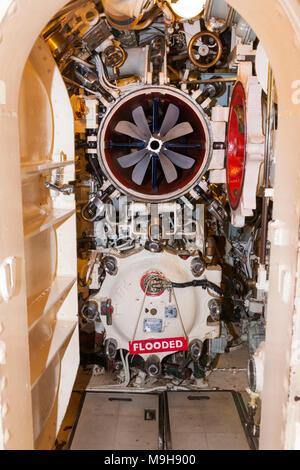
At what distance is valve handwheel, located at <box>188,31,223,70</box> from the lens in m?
4.59

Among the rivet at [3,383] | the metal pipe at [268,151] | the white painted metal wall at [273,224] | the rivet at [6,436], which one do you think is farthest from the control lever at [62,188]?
the rivet at [6,436]

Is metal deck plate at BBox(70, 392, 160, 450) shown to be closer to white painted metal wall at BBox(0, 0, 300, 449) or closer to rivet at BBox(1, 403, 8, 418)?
white painted metal wall at BBox(0, 0, 300, 449)

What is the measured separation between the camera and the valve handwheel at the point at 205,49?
4586 millimetres

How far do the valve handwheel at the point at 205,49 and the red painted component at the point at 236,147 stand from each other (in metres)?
0.54

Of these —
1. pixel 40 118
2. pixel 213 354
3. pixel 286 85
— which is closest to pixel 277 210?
pixel 286 85

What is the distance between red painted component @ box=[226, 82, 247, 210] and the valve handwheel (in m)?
0.54

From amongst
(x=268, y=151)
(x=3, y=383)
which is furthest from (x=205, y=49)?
(x=3, y=383)

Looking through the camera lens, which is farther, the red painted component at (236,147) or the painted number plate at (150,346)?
the painted number plate at (150,346)

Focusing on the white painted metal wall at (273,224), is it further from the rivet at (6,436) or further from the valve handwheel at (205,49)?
the valve handwheel at (205,49)

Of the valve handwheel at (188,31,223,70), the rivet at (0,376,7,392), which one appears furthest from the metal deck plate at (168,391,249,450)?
the valve handwheel at (188,31,223,70)

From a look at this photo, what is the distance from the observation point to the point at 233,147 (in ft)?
15.0

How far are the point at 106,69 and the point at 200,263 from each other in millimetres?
2412

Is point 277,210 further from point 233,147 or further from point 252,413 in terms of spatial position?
point 233,147

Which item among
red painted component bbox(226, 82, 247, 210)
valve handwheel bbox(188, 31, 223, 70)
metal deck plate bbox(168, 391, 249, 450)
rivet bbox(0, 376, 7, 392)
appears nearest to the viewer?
rivet bbox(0, 376, 7, 392)
